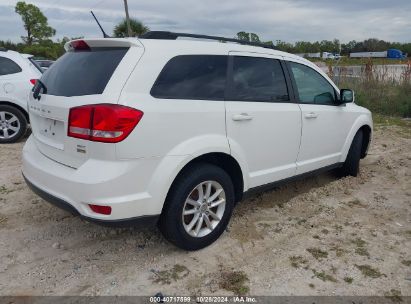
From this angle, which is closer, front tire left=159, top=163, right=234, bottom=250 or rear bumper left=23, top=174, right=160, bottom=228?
rear bumper left=23, top=174, right=160, bottom=228

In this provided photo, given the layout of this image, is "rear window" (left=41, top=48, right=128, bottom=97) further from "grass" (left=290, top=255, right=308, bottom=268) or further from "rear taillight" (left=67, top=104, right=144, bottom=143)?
"grass" (left=290, top=255, right=308, bottom=268)

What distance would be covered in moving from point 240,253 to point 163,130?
51.5 inches

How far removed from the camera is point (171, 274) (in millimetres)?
3029

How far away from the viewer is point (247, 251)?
3.39 meters

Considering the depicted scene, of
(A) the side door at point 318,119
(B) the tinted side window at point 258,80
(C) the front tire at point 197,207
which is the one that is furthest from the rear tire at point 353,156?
(C) the front tire at point 197,207

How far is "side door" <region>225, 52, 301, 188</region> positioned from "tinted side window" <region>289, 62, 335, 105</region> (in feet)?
0.72

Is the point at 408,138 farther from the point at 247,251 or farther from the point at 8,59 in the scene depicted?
the point at 8,59

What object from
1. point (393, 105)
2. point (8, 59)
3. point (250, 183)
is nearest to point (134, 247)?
point (250, 183)

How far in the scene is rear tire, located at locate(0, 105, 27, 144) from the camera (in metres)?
7.03

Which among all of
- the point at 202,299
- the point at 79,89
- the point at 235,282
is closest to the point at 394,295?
the point at 235,282

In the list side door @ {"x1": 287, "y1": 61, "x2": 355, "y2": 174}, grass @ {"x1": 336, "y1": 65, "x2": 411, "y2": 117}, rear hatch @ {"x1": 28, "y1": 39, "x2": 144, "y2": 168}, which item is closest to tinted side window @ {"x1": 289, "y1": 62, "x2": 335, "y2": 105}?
side door @ {"x1": 287, "y1": 61, "x2": 355, "y2": 174}

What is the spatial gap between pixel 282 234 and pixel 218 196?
2.63 ft

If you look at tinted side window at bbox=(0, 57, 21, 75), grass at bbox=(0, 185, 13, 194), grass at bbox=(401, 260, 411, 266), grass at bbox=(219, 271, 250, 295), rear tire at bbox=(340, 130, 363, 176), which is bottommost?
grass at bbox=(401, 260, 411, 266)

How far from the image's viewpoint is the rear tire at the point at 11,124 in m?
7.03
